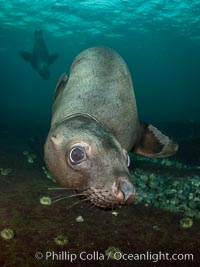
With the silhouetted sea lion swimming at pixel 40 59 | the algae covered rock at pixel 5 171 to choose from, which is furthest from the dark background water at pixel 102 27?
the algae covered rock at pixel 5 171

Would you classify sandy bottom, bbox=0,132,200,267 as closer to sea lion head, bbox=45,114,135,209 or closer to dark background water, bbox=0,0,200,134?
sea lion head, bbox=45,114,135,209

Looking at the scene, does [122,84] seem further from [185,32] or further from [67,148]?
[185,32]

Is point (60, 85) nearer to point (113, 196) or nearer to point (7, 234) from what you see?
point (7, 234)

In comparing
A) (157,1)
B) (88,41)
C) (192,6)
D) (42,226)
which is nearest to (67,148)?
(42,226)

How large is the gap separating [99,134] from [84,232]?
7.60ft

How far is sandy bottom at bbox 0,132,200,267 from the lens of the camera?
13.7 feet

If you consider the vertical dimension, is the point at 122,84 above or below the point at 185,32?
above

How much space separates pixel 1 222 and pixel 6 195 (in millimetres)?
1312

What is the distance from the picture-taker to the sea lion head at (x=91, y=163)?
2734 mm

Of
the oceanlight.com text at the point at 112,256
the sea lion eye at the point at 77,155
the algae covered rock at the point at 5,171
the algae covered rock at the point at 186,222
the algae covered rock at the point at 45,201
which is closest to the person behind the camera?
the sea lion eye at the point at 77,155

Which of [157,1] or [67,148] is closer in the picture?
Answer: [67,148]

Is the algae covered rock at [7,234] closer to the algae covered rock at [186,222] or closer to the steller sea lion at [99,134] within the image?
the steller sea lion at [99,134]

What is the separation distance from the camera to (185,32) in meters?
35.6

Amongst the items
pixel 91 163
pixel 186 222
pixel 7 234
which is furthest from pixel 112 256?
pixel 91 163
